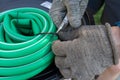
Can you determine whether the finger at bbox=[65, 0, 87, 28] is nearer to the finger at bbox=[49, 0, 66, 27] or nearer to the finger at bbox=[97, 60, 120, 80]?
the finger at bbox=[49, 0, 66, 27]

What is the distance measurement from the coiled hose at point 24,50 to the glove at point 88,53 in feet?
0.28

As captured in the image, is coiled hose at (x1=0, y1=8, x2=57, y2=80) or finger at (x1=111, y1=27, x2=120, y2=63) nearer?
finger at (x1=111, y1=27, x2=120, y2=63)

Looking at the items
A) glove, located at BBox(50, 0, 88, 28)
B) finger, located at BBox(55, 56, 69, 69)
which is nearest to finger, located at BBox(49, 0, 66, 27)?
glove, located at BBox(50, 0, 88, 28)

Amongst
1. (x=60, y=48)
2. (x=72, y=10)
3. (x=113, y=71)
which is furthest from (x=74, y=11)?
(x=113, y=71)

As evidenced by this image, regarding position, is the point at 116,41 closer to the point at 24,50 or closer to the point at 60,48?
the point at 60,48

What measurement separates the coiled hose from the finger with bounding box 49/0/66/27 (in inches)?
1.9

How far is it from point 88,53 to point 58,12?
188 mm

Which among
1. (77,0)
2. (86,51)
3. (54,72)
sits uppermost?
(77,0)

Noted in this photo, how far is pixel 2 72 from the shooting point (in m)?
0.77

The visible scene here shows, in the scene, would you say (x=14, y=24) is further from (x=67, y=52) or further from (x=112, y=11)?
(x=112, y=11)

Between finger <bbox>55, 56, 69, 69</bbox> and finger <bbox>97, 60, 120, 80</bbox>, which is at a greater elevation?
finger <bbox>55, 56, 69, 69</bbox>

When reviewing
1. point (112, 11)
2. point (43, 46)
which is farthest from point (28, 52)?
point (112, 11)

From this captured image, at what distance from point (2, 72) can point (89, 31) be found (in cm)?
31

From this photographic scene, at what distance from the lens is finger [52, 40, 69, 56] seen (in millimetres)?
725
